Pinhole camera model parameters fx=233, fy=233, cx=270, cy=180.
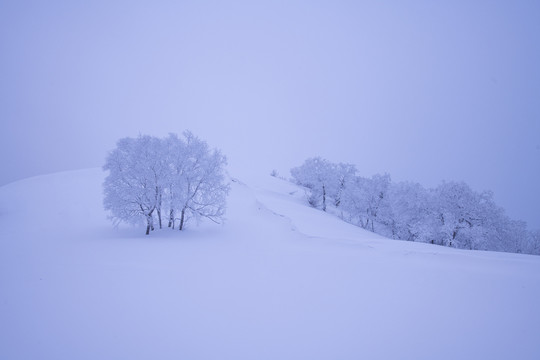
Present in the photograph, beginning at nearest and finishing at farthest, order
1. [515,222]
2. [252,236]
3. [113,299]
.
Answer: [113,299] → [252,236] → [515,222]

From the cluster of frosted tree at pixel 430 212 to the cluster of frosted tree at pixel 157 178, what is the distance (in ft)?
76.7

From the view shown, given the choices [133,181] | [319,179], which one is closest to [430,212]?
[319,179]

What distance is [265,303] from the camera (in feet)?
23.7

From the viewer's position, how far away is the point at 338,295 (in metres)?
7.55

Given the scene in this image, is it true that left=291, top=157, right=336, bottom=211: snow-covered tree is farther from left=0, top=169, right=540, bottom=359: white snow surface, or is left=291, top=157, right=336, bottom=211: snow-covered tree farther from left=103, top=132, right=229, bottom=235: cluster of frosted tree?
left=0, top=169, right=540, bottom=359: white snow surface

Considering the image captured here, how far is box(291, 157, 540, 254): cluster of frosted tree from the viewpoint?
2461 centimetres

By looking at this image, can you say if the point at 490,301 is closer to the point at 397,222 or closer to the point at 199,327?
the point at 199,327

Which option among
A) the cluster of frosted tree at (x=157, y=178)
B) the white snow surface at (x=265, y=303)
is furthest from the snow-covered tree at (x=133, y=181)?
the white snow surface at (x=265, y=303)

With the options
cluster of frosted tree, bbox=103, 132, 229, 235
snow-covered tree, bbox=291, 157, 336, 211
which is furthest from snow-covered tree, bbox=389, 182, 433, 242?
cluster of frosted tree, bbox=103, 132, 229, 235

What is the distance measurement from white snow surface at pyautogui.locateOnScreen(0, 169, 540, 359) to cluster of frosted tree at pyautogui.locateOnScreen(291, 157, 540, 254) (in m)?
17.7

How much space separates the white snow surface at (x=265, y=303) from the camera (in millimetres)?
5254

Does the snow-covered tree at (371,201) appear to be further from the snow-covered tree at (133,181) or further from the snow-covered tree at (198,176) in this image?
the snow-covered tree at (133,181)

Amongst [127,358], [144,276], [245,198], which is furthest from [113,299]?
[245,198]

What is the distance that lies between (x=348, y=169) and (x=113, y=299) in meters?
40.0
